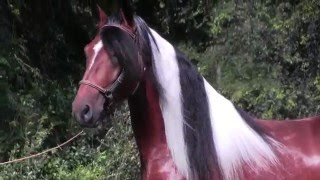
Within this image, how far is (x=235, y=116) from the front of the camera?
3264 millimetres

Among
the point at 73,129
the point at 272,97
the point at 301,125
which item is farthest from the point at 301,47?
the point at 301,125

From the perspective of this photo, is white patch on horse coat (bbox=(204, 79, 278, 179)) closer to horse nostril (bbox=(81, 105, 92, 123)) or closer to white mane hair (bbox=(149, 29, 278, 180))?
white mane hair (bbox=(149, 29, 278, 180))

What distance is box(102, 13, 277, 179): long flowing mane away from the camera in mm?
3143

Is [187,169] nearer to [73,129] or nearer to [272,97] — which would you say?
[73,129]

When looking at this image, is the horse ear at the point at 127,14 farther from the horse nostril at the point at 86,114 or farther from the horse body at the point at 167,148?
the horse nostril at the point at 86,114

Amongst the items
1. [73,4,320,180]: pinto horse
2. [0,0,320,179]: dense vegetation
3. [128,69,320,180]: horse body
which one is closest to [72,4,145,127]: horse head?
[73,4,320,180]: pinto horse

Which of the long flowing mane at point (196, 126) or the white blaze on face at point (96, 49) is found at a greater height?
the white blaze on face at point (96, 49)

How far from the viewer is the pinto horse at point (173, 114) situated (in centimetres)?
314

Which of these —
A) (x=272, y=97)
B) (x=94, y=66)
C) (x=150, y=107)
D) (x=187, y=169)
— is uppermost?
(x=94, y=66)

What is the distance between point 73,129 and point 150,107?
4.99m

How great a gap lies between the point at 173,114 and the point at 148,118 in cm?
14

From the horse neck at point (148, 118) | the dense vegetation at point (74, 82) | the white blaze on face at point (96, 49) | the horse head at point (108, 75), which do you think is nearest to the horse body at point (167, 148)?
the horse neck at point (148, 118)

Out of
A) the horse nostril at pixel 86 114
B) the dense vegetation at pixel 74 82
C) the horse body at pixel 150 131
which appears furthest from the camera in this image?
the dense vegetation at pixel 74 82

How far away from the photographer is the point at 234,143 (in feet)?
10.4
